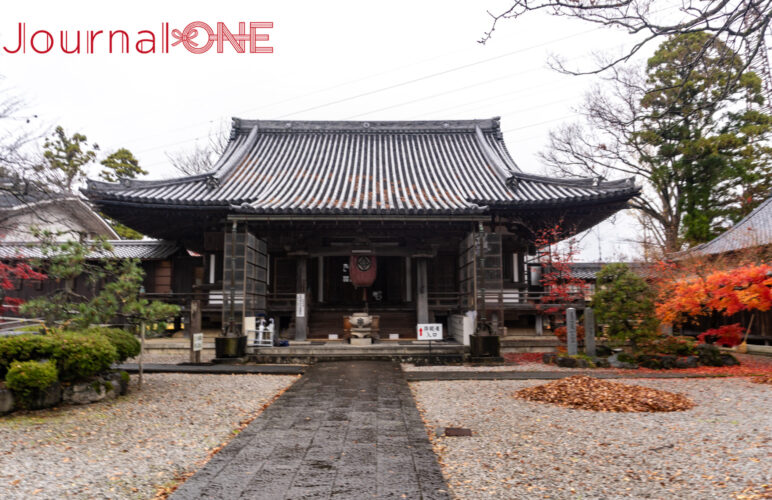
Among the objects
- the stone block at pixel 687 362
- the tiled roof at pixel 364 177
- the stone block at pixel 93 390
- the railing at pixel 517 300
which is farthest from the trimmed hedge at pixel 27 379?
the stone block at pixel 687 362

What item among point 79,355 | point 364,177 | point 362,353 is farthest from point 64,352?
point 364,177

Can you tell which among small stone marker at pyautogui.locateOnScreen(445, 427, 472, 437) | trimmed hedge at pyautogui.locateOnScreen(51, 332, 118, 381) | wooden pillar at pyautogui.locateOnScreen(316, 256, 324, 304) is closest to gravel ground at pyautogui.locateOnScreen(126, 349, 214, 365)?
wooden pillar at pyautogui.locateOnScreen(316, 256, 324, 304)

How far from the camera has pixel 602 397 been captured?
272 inches

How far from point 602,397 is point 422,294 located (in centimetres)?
784

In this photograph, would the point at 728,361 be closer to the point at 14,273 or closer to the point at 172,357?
→ the point at 172,357

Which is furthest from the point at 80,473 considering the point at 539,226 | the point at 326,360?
the point at 539,226

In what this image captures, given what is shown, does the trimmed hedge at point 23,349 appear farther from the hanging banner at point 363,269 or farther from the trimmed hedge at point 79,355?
the hanging banner at point 363,269

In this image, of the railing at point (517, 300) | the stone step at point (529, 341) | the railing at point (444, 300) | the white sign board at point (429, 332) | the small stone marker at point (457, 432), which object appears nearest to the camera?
the small stone marker at point (457, 432)

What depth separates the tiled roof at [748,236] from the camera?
14306 mm

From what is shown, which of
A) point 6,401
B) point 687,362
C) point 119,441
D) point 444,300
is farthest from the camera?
point 444,300

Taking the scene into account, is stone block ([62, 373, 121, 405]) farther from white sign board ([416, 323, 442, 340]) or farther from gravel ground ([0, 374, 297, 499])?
white sign board ([416, 323, 442, 340])

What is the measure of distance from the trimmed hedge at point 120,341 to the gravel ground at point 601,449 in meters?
5.18

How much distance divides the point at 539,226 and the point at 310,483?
12.6 m

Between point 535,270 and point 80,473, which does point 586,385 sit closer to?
point 80,473
